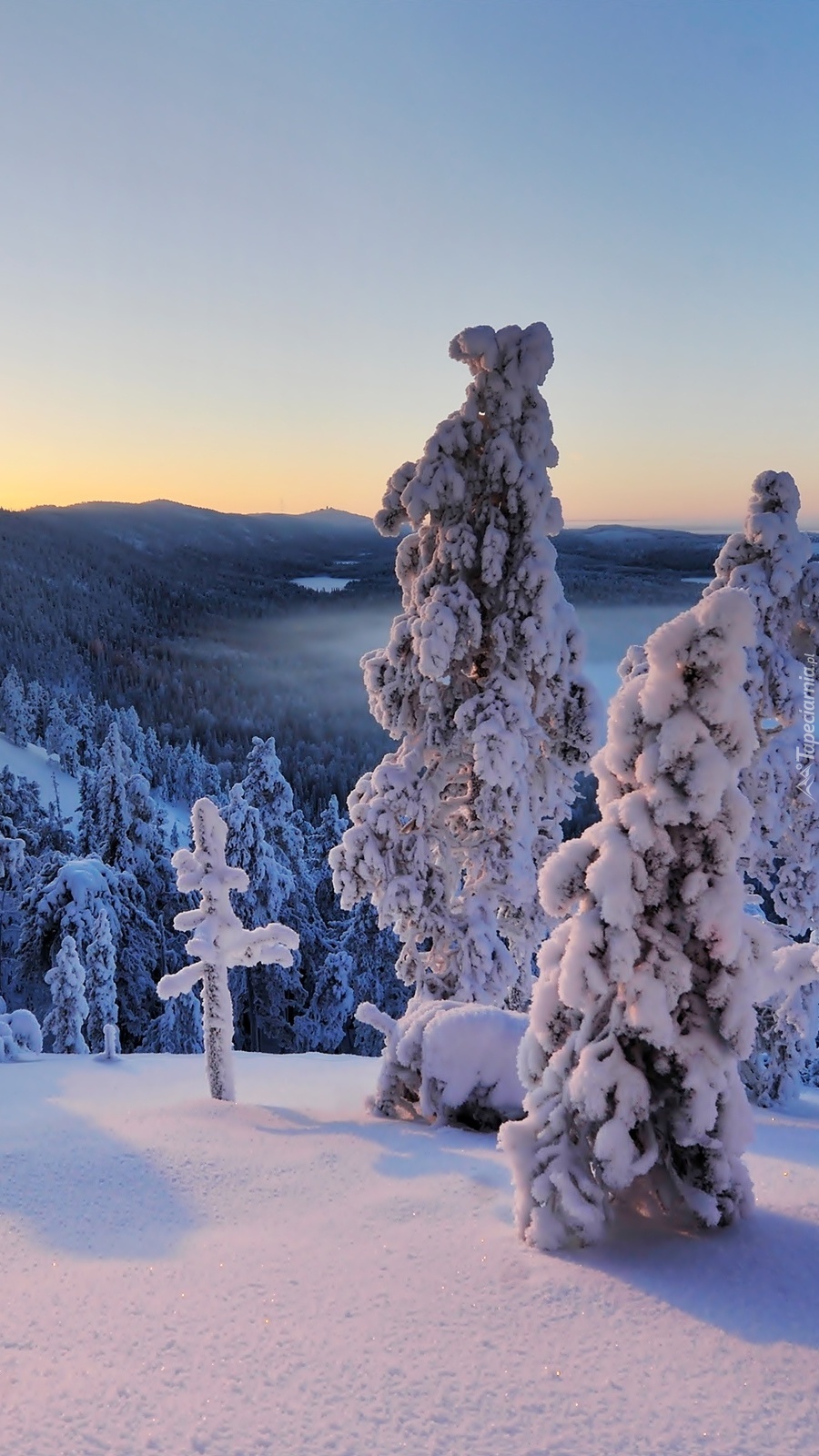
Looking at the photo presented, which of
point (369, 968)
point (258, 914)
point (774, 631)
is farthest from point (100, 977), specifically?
point (774, 631)

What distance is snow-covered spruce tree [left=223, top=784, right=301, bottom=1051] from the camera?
33.4 meters

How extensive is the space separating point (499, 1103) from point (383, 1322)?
5.25m

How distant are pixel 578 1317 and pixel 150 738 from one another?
358 feet

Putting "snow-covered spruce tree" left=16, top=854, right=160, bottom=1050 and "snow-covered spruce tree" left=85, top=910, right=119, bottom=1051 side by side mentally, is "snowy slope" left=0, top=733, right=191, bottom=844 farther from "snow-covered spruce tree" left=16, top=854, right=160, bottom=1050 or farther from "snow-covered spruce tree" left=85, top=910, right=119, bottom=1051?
"snow-covered spruce tree" left=85, top=910, right=119, bottom=1051

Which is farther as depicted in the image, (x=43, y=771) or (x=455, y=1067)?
(x=43, y=771)

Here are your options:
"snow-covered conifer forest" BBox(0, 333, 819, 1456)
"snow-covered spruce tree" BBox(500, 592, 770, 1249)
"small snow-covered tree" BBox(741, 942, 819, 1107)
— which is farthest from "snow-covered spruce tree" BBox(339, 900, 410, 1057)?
"snow-covered spruce tree" BBox(500, 592, 770, 1249)

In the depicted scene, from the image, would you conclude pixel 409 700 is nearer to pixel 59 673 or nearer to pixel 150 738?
pixel 150 738

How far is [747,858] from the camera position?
555 inches

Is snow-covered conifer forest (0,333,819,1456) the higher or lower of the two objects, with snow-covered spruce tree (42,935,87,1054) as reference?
higher

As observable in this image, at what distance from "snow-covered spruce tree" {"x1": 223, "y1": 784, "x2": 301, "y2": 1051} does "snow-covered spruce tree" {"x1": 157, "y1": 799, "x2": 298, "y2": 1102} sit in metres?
17.6

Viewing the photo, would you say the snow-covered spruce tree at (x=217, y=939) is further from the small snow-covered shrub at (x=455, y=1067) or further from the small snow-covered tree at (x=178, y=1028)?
the small snow-covered tree at (x=178, y=1028)

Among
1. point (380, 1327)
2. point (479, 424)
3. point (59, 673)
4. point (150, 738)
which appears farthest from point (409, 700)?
point (59, 673)

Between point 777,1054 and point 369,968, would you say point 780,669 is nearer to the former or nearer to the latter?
point 777,1054

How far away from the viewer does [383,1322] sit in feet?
14.4
